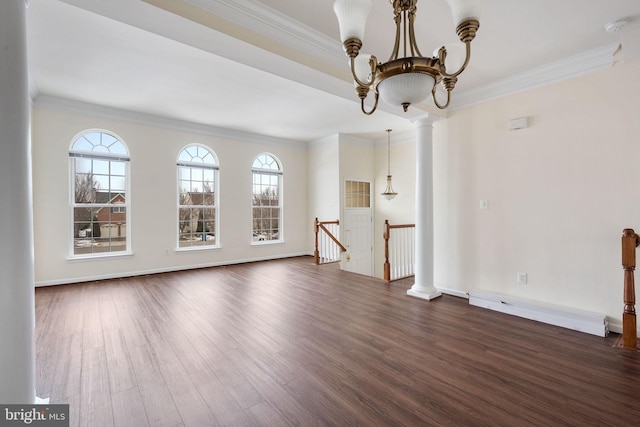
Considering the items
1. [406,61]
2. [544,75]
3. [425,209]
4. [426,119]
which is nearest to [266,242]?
[425,209]

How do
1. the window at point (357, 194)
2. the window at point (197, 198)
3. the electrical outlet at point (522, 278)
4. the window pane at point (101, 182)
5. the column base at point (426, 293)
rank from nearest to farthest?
the electrical outlet at point (522, 278), the column base at point (426, 293), the window pane at point (101, 182), the window at point (197, 198), the window at point (357, 194)

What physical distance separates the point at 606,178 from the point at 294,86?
376 centimetres

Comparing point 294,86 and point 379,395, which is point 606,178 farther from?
point 294,86

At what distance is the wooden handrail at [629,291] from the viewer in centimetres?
249

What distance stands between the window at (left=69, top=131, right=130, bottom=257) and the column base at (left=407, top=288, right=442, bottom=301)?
5019 mm

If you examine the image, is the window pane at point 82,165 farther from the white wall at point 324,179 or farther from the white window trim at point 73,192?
the white wall at point 324,179

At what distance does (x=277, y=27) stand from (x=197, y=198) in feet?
14.7

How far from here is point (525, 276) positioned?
3418 mm

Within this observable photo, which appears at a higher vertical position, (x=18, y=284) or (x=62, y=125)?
(x=62, y=125)

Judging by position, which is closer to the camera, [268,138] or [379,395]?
[379,395]

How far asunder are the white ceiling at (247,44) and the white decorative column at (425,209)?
34 cm

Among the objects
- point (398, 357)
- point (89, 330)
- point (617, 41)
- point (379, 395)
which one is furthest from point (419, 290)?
point (89, 330)

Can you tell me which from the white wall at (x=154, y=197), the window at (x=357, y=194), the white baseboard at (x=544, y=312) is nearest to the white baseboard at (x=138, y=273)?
the white wall at (x=154, y=197)

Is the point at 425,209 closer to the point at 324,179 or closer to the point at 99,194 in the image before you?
the point at 324,179
